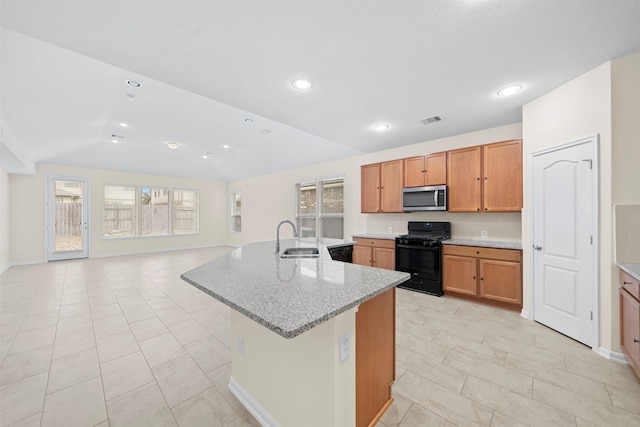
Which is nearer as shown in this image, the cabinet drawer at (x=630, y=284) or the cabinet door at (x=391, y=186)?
the cabinet drawer at (x=630, y=284)

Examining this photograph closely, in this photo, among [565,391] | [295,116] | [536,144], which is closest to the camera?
[565,391]

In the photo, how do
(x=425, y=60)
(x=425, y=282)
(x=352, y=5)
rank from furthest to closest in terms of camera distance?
(x=425, y=282) < (x=425, y=60) < (x=352, y=5)

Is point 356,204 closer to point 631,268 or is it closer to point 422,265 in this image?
point 422,265

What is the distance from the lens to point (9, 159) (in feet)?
15.2

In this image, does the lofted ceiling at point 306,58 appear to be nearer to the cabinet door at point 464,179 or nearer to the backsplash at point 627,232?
the cabinet door at point 464,179

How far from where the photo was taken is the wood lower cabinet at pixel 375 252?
4.41m

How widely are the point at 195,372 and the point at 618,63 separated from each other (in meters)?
4.53

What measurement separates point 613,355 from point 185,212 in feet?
33.3

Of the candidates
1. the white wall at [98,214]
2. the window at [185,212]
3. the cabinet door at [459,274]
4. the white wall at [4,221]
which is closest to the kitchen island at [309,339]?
the cabinet door at [459,274]

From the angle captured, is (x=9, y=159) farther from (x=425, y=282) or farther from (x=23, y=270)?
(x=425, y=282)

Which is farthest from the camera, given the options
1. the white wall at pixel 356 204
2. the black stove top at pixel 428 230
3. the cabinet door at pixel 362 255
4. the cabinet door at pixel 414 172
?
the cabinet door at pixel 362 255

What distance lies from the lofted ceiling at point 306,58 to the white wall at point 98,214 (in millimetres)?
2724

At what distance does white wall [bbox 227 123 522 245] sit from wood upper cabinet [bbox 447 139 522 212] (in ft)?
1.27

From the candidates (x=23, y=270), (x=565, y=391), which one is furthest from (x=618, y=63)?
(x=23, y=270)
